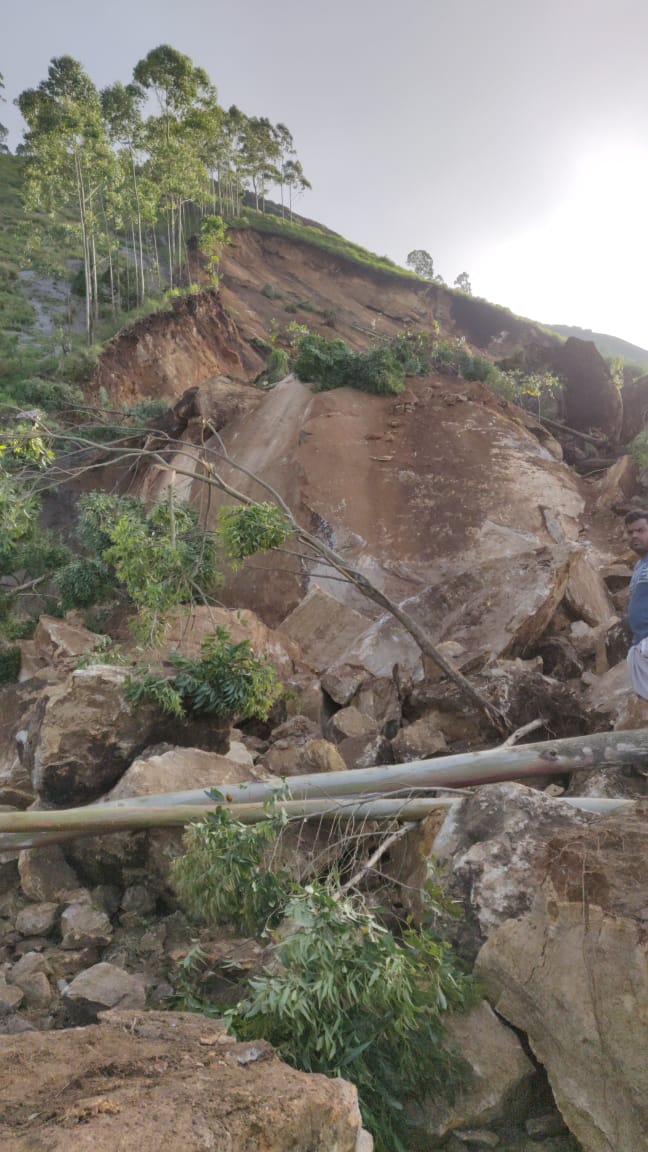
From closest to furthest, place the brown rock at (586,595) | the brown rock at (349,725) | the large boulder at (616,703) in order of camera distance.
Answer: the large boulder at (616,703) < the brown rock at (349,725) < the brown rock at (586,595)

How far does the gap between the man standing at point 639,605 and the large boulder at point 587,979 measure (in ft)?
8.39

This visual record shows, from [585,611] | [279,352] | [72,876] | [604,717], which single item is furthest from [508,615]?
[279,352]

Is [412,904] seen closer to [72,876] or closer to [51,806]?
[72,876]

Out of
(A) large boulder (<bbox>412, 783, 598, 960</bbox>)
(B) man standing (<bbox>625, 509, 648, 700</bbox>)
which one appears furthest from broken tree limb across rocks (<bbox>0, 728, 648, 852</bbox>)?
(A) large boulder (<bbox>412, 783, 598, 960</bbox>)

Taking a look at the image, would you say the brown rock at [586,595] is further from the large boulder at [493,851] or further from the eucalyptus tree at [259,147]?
the eucalyptus tree at [259,147]

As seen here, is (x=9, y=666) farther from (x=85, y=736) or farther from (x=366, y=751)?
(x=366, y=751)

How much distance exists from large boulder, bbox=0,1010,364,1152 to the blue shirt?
14.9ft

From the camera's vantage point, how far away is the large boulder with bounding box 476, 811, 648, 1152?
2.63 metres

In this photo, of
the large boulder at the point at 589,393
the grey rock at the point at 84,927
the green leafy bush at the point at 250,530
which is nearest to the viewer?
the grey rock at the point at 84,927

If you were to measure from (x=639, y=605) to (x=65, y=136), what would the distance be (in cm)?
3464

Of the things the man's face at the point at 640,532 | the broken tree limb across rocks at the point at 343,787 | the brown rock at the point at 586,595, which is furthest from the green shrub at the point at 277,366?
the broken tree limb across rocks at the point at 343,787

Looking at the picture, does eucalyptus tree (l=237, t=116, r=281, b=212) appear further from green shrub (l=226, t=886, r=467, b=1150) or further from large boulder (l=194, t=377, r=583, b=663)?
green shrub (l=226, t=886, r=467, b=1150)

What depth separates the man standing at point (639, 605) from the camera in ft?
18.5

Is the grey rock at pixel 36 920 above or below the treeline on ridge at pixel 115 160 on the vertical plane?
below
